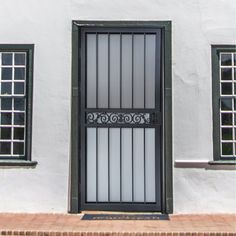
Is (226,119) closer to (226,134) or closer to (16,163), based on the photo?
(226,134)

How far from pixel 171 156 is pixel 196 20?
2.34 meters

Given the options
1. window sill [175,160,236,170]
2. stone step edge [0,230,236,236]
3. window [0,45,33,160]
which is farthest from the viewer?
window [0,45,33,160]

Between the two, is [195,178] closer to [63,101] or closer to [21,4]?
[63,101]

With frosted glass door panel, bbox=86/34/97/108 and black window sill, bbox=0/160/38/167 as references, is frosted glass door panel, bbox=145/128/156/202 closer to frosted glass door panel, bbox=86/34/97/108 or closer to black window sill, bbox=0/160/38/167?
frosted glass door panel, bbox=86/34/97/108

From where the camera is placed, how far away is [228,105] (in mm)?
→ 8273

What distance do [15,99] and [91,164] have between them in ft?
5.60

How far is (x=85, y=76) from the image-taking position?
8383mm

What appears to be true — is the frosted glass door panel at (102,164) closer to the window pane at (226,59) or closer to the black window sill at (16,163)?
the black window sill at (16,163)

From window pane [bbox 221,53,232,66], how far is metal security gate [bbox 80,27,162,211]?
1.07 meters

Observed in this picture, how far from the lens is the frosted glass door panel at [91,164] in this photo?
8.37 meters

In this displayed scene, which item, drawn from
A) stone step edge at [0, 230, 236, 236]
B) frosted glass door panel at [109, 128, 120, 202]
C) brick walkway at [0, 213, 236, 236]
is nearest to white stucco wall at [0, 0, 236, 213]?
brick walkway at [0, 213, 236, 236]

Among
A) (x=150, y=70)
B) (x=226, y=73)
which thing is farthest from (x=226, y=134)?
(x=150, y=70)

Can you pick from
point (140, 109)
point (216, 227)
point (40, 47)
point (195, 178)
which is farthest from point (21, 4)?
point (216, 227)

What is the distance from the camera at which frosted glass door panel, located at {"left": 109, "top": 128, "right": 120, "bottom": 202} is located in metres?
8.37
